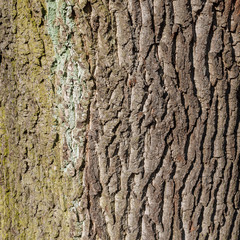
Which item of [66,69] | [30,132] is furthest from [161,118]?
[30,132]

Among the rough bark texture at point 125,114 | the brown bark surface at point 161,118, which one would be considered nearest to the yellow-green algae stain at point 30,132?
the rough bark texture at point 125,114

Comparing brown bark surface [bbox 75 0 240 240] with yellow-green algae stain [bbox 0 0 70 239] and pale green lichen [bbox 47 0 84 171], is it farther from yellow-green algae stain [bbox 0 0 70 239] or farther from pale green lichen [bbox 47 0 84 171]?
yellow-green algae stain [bbox 0 0 70 239]

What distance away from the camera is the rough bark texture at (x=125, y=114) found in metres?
1.64

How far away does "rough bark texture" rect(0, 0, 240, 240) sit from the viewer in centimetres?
164

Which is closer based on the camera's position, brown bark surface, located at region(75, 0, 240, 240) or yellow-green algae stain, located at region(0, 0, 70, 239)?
brown bark surface, located at region(75, 0, 240, 240)

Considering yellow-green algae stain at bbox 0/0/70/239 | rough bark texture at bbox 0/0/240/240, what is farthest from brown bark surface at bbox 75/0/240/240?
yellow-green algae stain at bbox 0/0/70/239

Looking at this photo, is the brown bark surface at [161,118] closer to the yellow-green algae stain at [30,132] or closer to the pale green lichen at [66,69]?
the pale green lichen at [66,69]

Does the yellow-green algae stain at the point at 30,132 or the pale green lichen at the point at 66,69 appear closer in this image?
the pale green lichen at the point at 66,69

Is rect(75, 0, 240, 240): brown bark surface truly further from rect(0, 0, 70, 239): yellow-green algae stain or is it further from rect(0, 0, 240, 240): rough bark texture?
rect(0, 0, 70, 239): yellow-green algae stain

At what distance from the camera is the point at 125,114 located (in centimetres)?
169

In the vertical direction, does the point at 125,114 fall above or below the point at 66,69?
below

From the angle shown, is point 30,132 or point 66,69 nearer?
point 66,69

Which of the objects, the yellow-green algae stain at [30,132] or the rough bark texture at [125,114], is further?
the yellow-green algae stain at [30,132]

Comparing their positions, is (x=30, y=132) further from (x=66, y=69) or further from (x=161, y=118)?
(x=161, y=118)
